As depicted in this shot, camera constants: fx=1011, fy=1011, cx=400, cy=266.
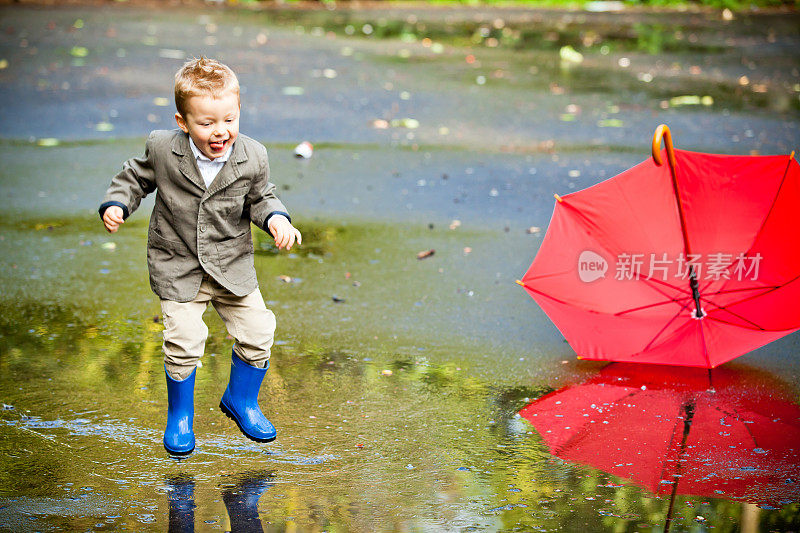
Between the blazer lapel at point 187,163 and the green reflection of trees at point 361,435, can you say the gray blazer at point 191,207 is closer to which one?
the blazer lapel at point 187,163

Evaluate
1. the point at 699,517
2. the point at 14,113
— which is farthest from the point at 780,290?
the point at 14,113

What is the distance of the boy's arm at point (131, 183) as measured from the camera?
3.43 m

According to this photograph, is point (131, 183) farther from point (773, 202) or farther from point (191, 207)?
point (773, 202)

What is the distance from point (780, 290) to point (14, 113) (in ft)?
24.3

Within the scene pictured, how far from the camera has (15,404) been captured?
13.8 feet

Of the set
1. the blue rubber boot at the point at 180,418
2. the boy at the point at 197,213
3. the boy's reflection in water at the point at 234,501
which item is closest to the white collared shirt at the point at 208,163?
the boy at the point at 197,213

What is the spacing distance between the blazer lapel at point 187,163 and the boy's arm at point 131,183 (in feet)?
0.33

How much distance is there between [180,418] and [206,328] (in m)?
0.34

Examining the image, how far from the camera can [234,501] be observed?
3.45 metres

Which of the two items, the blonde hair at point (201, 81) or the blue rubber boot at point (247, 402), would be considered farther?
the blue rubber boot at point (247, 402)

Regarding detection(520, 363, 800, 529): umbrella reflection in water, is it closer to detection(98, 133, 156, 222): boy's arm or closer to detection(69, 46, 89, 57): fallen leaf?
detection(98, 133, 156, 222): boy's arm

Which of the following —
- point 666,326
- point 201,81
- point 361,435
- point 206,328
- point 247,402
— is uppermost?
point 201,81

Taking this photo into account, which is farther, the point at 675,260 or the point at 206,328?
the point at 675,260

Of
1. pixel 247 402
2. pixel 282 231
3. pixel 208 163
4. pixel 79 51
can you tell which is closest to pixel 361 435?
pixel 247 402
